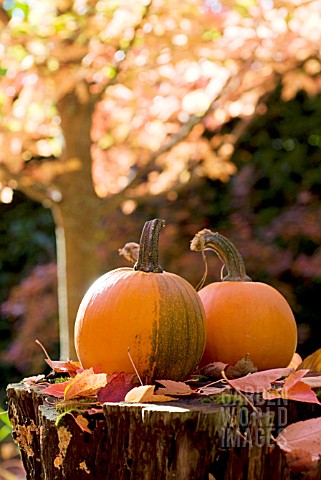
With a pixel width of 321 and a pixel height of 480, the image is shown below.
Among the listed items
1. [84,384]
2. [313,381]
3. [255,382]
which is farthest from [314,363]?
[84,384]

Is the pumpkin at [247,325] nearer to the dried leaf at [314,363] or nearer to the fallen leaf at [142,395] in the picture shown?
the dried leaf at [314,363]

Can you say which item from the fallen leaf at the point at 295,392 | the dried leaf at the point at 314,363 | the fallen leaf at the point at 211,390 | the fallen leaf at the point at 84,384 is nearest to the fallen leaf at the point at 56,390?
the fallen leaf at the point at 84,384

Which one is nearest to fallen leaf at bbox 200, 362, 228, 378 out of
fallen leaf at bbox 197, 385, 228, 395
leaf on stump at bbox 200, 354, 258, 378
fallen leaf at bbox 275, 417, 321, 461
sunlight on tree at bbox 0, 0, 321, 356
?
leaf on stump at bbox 200, 354, 258, 378

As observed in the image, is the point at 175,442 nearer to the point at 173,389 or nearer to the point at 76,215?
the point at 173,389

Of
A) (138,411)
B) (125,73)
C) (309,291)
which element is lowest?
(309,291)

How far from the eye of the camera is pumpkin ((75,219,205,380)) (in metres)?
1.12

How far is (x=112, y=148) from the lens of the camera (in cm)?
328

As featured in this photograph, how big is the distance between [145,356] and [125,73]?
1.63m

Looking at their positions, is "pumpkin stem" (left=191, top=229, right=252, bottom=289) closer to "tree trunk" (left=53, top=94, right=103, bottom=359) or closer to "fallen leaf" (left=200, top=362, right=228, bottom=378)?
→ "fallen leaf" (left=200, top=362, right=228, bottom=378)

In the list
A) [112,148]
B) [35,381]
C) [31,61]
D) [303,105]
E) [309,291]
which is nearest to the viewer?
[35,381]

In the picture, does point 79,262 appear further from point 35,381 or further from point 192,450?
point 192,450

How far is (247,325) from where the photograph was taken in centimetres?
126

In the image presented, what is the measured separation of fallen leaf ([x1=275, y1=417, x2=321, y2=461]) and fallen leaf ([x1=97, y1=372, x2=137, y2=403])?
241 millimetres

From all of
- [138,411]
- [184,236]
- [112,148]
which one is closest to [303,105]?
[184,236]
